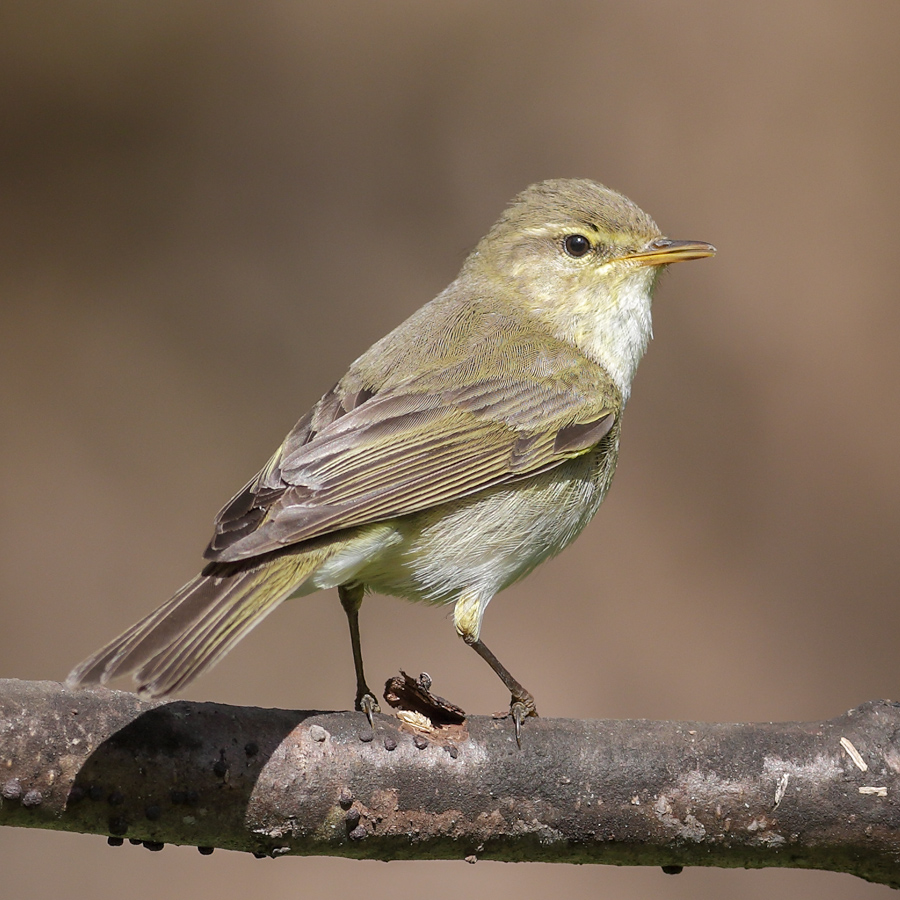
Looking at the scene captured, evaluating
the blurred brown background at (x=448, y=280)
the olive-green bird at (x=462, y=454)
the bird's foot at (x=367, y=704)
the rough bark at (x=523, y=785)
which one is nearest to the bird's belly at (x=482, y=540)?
the olive-green bird at (x=462, y=454)

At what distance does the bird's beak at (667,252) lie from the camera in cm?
384

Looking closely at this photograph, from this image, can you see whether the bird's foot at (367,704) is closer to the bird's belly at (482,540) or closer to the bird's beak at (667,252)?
the bird's belly at (482,540)

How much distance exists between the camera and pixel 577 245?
162 inches

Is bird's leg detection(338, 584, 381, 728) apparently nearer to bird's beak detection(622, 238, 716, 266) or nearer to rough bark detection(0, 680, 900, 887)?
rough bark detection(0, 680, 900, 887)

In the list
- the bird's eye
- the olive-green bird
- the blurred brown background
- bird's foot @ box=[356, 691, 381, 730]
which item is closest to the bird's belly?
the olive-green bird

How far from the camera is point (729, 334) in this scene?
6230 millimetres

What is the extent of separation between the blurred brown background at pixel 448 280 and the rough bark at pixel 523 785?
2.82 metres

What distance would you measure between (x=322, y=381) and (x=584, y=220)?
233 cm

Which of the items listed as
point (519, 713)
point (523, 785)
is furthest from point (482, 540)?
point (523, 785)

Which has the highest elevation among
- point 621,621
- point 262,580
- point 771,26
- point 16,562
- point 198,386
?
point 771,26

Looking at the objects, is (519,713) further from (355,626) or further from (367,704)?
(355,626)

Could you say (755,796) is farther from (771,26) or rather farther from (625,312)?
(771,26)

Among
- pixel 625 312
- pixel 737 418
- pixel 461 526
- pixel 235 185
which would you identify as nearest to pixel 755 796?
pixel 461 526

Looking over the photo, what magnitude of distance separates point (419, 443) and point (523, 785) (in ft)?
3.78
